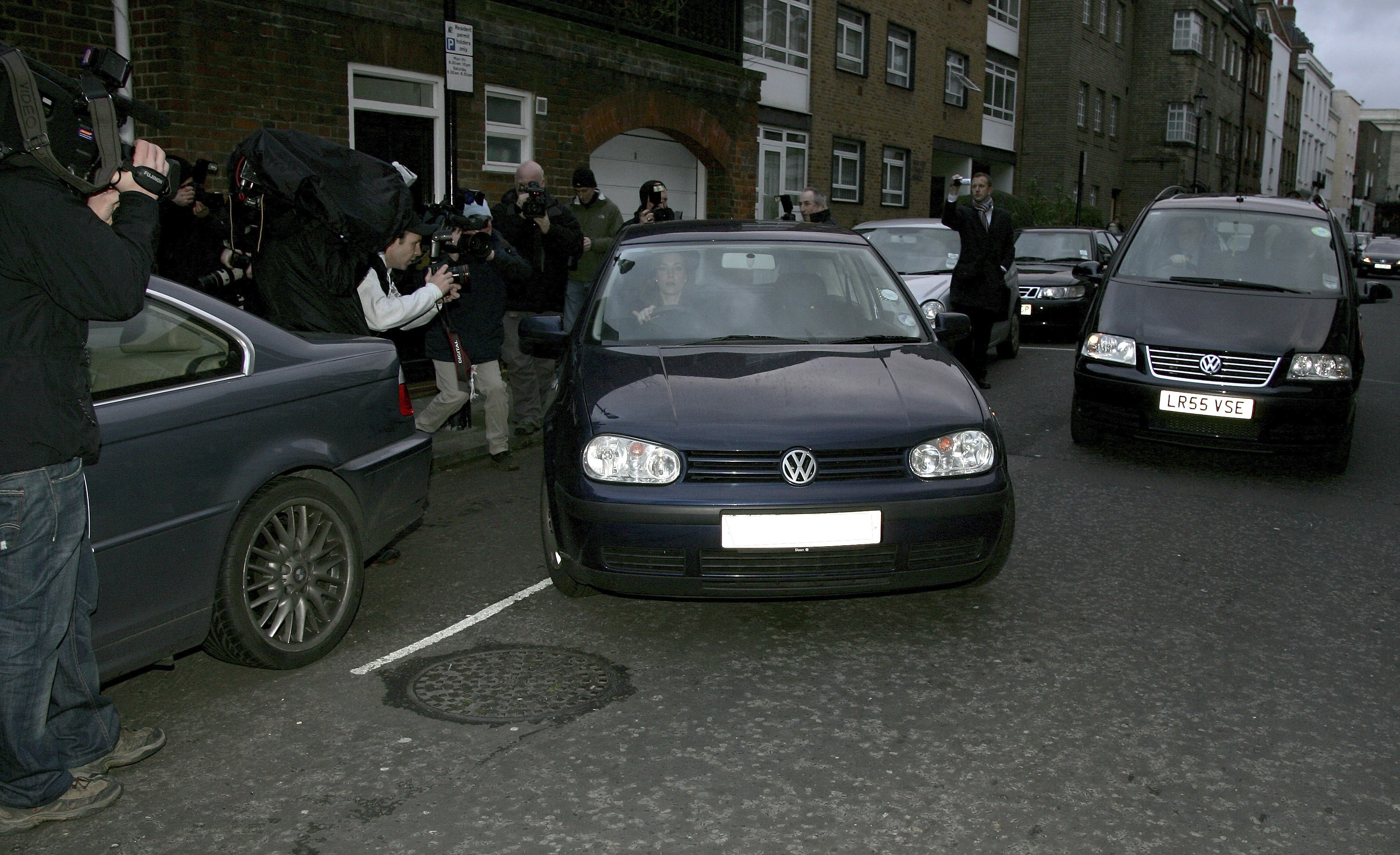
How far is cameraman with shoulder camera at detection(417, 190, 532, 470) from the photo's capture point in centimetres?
741

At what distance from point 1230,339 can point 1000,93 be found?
29700mm

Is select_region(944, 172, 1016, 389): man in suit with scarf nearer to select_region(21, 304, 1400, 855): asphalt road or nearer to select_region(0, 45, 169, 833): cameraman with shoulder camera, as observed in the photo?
select_region(21, 304, 1400, 855): asphalt road

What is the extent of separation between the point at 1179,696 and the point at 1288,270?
17.6ft

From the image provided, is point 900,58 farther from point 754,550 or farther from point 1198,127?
point 754,550

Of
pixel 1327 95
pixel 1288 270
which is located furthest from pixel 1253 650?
pixel 1327 95

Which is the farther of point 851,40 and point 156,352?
point 851,40

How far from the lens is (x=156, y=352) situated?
379 centimetres

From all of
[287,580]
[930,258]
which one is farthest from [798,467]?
[930,258]

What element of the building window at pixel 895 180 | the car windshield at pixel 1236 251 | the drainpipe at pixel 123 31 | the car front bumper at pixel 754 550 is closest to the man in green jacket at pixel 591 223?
the drainpipe at pixel 123 31

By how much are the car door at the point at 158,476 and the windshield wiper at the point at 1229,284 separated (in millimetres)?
6676

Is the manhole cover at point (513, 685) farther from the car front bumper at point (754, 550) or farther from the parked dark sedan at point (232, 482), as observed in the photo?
the parked dark sedan at point (232, 482)

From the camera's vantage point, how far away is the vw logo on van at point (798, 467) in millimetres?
4262

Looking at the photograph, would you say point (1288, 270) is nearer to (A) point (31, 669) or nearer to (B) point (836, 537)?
(B) point (836, 537)

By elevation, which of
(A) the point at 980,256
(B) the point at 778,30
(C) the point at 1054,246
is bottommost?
(A) the point at 980,256
